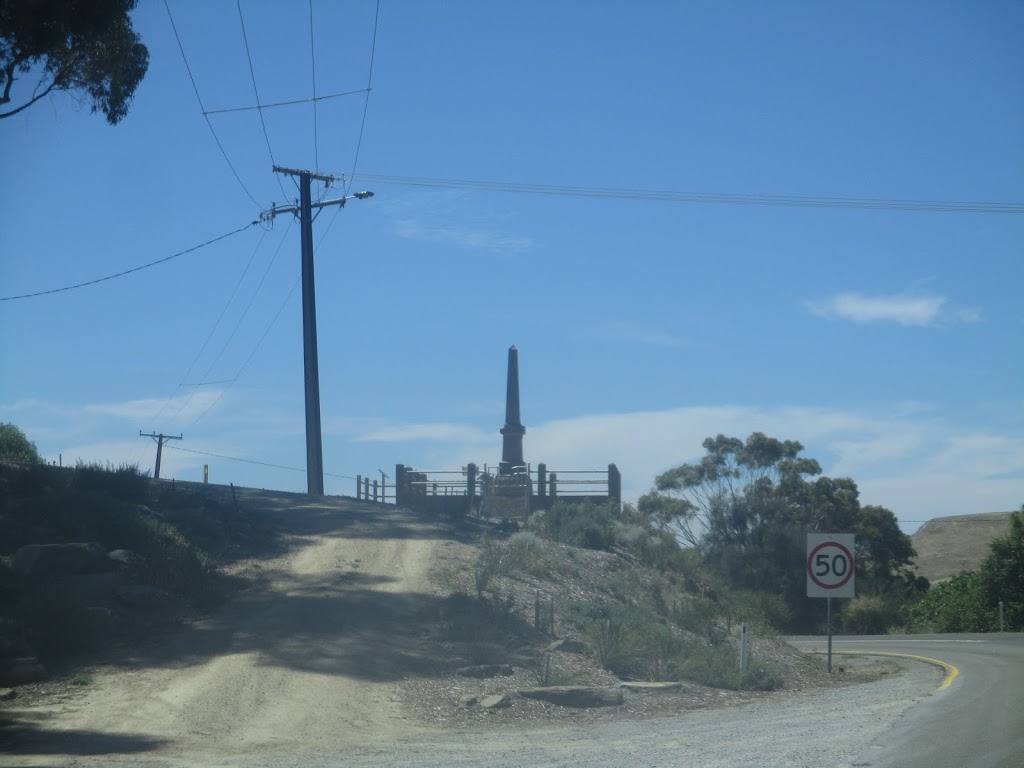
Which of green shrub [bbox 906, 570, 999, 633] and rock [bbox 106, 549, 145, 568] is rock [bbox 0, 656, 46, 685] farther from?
green shrub [bbox 906, 570, 999, 633]

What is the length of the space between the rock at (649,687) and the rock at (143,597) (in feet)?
24.9

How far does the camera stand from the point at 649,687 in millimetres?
14969

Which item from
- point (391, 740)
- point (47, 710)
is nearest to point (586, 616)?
point (391, 740)

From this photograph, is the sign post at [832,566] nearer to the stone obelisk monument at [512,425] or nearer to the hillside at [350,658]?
the hillside at [350,658]

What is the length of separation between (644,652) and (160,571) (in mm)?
8361

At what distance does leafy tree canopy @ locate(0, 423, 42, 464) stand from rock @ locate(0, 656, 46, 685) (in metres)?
20.8

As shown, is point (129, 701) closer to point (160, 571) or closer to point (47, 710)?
point (47, 710)

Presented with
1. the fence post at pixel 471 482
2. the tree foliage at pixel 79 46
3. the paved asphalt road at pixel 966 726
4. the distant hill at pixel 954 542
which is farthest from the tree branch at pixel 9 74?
the distant hill at pixel 954 542

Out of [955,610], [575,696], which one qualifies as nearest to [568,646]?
[575,696]

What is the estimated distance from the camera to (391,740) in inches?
449

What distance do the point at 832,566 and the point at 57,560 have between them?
45.6ft

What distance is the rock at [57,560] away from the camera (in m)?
16.3

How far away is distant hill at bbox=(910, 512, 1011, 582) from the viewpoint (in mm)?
63625

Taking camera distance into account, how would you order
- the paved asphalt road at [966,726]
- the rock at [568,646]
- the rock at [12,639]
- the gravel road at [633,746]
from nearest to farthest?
the paved asphalt road at [966,726] < the gravel road at [633,746] < the rock at [12,639] < the rock at [568,646]
